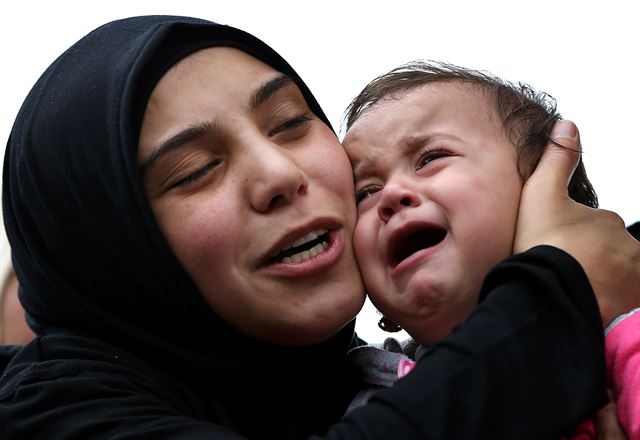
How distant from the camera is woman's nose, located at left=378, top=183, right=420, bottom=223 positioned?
5.01 feet

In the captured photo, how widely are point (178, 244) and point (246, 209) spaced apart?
135 mm

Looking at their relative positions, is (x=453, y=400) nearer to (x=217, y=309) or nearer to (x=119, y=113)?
(x=217, y=309)

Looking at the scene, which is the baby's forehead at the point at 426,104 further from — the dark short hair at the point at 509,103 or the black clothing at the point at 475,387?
the black clothing at the point at 475,387

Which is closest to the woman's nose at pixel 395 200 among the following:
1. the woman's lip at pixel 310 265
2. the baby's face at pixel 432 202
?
the baby's face at pixel 432 202

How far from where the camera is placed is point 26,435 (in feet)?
4.34

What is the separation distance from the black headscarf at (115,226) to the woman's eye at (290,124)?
184 mm

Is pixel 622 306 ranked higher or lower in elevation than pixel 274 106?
lower

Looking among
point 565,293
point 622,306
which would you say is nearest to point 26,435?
point 565,293

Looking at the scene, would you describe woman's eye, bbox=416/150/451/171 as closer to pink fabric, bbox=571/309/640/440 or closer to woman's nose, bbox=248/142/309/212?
woman's nose, bbox=248/142/309/212

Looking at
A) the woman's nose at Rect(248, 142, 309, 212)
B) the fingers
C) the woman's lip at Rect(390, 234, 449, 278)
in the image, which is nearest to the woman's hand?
the fingers

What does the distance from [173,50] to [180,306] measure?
472 millimetres

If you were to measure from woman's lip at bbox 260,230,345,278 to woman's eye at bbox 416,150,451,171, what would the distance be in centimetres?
23

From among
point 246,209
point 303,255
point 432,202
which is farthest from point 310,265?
point 432,202

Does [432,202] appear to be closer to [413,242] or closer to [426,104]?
[413,242]
